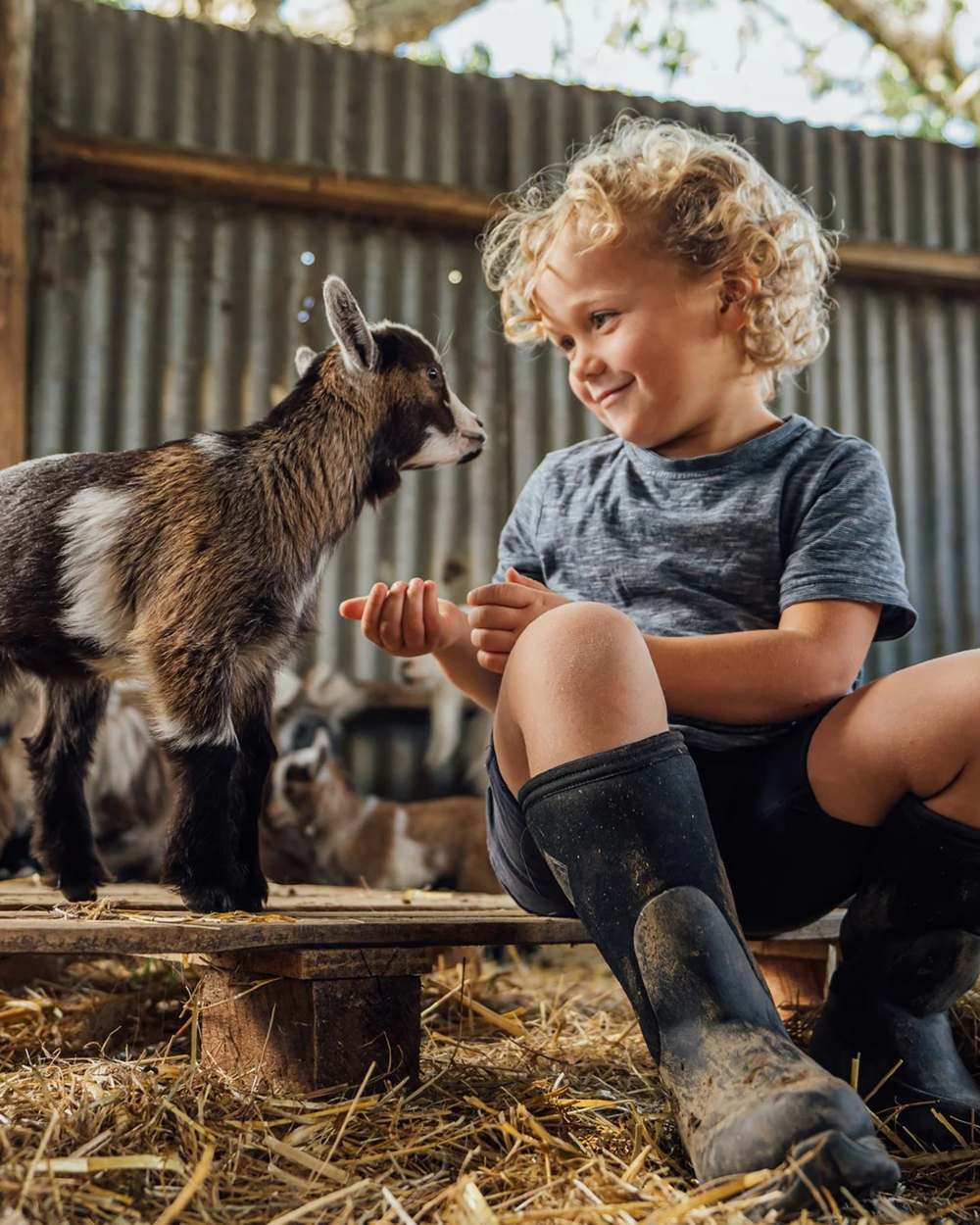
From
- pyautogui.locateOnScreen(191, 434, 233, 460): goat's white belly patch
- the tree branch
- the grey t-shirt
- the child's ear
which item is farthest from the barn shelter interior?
the tree branch

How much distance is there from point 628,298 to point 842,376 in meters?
3.86

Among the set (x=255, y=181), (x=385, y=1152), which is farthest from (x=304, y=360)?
(x=255, y=181)

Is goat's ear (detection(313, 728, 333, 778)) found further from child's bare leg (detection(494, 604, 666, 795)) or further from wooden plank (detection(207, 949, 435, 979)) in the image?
child's bare leg (detection(494, 604, 666, 795))

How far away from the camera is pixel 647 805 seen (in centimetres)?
158

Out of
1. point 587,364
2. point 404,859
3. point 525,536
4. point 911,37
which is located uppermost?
point 911,37

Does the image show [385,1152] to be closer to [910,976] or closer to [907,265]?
[910,976]

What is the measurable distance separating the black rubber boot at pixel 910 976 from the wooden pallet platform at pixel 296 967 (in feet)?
1.48

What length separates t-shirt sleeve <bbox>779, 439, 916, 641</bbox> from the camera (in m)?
2.02

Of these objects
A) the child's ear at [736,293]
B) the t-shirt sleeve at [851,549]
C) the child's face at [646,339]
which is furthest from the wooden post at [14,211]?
the t-shirt sleeve at [851,549]

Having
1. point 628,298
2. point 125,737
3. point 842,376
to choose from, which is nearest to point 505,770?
point 628,298

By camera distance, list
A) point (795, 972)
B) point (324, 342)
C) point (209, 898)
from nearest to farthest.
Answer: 1. point (209, 898)
2. point (795, 972)
3. point (324, 342)

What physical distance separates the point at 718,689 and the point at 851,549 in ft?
1.18

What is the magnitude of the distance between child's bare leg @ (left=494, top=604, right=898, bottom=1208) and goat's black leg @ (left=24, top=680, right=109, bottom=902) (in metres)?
1.18

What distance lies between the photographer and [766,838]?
2004 mm
